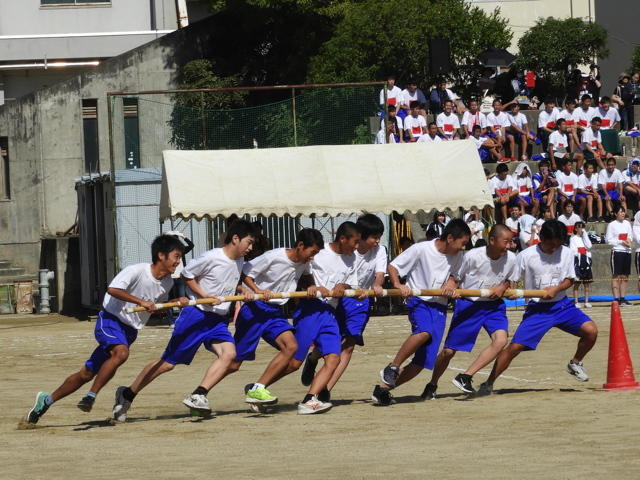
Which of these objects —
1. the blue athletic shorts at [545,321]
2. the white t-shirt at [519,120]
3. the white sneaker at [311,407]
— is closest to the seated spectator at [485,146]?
the white t-shirt at [519,120]

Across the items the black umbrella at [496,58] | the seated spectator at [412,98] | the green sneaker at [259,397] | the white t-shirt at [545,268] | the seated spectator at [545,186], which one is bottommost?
the green sneaker at [259,397]

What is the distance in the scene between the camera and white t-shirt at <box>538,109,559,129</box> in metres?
26.6

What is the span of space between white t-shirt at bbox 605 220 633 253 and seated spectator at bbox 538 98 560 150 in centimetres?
320

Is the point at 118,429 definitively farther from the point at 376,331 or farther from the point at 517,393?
the point at 376,331

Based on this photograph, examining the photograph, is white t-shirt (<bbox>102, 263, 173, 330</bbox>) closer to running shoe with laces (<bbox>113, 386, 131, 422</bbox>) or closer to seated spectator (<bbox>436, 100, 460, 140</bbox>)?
running shoe with laces (<bbox>113, 386, 131, 422</bbox>)

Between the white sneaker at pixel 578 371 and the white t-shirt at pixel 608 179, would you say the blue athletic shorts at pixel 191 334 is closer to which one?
the white sneaker at pixel 578 371

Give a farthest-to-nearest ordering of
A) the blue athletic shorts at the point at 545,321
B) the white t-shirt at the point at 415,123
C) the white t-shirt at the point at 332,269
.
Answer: the white t-shirt at the point at 415,123
the blue athletic shorts at the point at 545,321
the white t-shirt at the point at 332,269

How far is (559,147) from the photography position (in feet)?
85.6

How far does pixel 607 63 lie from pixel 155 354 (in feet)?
81.8

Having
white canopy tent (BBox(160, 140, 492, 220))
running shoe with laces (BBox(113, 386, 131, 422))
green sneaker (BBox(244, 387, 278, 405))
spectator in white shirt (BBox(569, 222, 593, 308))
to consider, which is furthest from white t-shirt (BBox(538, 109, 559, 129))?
running shoe with laces (BBox(113, 386, 131, 422))

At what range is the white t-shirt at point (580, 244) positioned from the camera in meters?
23.1

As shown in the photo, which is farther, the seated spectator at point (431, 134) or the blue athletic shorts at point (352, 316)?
the seated spectator at point (431, 134)

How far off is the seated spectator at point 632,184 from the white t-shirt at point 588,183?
635 millimetres

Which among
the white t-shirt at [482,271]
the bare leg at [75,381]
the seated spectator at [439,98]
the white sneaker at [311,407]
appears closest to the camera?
the bare leg at [75,381]
